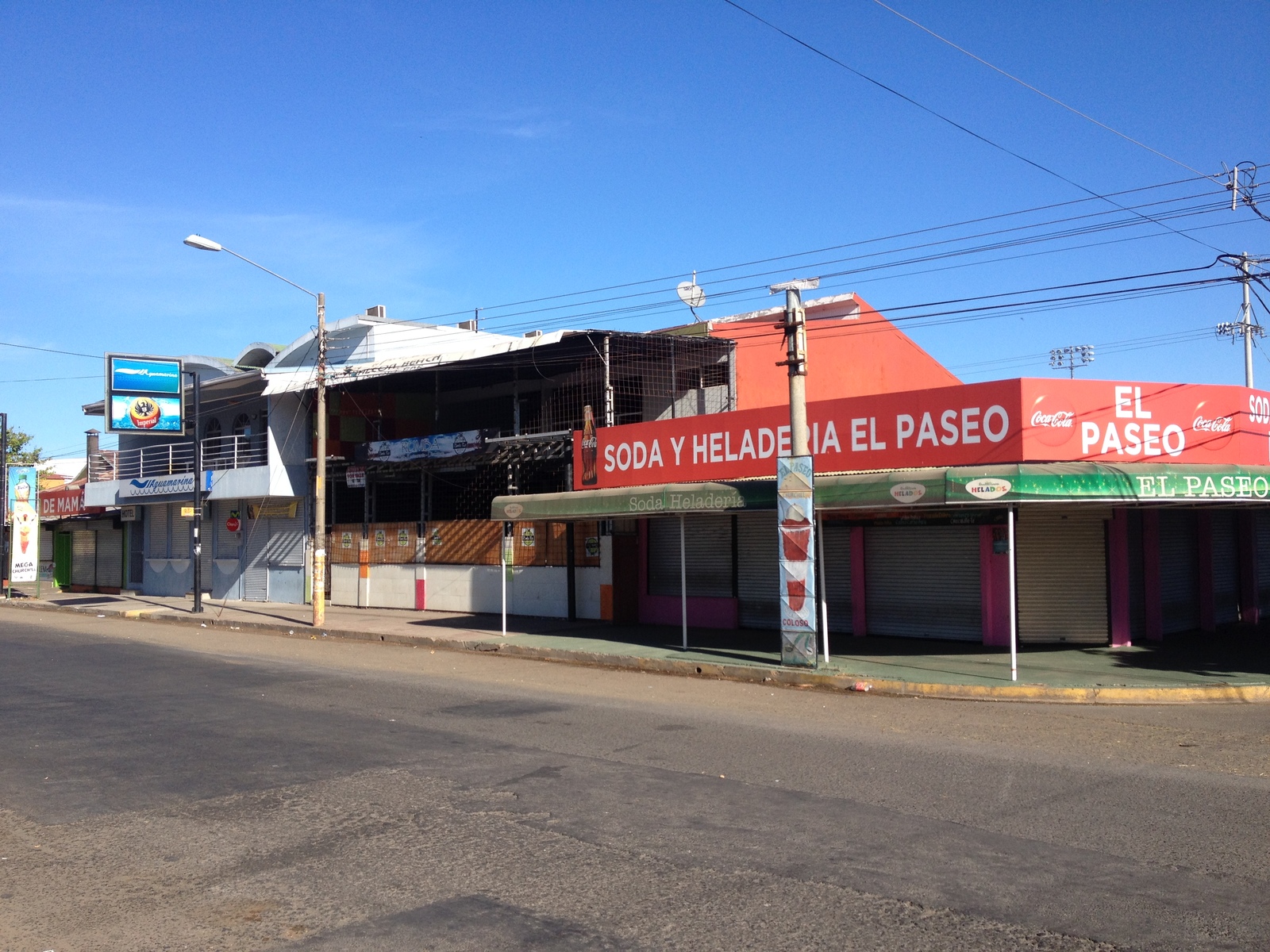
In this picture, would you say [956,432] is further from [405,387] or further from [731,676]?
[405,387]

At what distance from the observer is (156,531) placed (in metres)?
37.9

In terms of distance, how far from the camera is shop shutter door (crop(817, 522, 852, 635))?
1895 cm

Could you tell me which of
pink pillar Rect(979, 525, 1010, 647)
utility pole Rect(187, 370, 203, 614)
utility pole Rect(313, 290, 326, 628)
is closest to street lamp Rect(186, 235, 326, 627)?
utility pole Rect(313, 290, 326, 628)

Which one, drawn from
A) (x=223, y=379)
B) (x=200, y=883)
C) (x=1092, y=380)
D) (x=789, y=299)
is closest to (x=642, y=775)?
(x=200, y=883)

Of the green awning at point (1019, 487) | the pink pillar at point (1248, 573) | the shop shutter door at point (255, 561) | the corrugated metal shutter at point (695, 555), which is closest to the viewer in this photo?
the green awning at point (1019, 487)

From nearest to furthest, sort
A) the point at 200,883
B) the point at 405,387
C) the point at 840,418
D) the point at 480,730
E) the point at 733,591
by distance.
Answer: the point at 200,883, the point at 480,730, the point at 840,418, the point at 733,591, the point at 405,387

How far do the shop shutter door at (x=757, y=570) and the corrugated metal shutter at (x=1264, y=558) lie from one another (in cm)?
941

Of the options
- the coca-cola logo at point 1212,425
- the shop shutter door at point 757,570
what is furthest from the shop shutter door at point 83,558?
the coca-cola logo at point 1212,425

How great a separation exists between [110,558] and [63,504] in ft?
9.20

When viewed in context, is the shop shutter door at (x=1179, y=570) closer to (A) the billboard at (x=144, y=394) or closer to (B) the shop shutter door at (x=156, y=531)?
(A) the billboard at (x=144, y=394)

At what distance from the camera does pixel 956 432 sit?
15.9 metres

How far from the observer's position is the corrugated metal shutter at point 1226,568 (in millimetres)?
19203

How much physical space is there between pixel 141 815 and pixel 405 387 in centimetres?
2419

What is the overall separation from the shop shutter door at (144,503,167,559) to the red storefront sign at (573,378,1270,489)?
25.9 m
